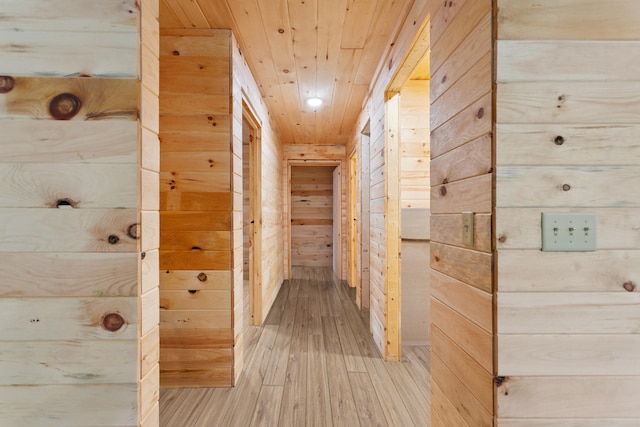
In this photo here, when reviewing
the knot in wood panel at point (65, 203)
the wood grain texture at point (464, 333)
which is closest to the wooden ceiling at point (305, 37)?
the knot in wood panel at point (65, 203)

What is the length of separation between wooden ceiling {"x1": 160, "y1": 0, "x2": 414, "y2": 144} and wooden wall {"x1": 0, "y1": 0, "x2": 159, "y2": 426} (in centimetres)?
98

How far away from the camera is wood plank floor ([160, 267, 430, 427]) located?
5.55ft

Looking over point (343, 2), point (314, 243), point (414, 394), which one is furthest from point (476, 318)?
point (314, 243)

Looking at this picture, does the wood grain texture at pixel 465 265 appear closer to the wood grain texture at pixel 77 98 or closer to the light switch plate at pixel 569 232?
the light switch plate at pixel 569 232

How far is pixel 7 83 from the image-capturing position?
940 millimetres

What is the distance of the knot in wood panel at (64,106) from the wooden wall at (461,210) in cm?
126

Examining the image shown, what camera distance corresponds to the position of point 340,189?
5.05 meters

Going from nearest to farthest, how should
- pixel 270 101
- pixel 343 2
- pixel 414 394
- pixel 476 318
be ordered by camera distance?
pixel 476 318, pixel 343 2, pixel 414 394, pixel 270 101

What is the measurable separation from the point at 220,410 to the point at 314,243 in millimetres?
4573

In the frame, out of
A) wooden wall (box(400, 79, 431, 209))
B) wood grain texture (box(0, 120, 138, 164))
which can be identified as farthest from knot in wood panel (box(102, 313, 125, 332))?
wooden wall (box(400, 79, 431, 209))

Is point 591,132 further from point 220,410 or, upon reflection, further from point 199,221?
point 220,410

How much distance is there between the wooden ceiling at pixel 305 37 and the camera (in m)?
1.73

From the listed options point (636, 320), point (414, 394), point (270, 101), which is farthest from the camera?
point (270, 101)

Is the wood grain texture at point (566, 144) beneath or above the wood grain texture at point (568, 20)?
beneath
